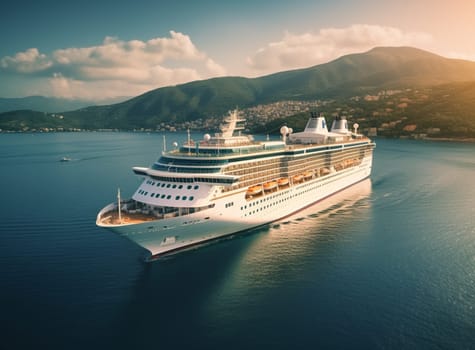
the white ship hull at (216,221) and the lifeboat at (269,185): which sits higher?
the lifeboat at (269,185)

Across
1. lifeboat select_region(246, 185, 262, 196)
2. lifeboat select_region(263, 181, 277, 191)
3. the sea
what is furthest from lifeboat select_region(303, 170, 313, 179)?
lifeboat select_region(246, 185, 262, 196)

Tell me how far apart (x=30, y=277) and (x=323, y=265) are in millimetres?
19950

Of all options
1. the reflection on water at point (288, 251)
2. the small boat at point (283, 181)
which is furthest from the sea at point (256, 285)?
the small boat at point (283, 181)

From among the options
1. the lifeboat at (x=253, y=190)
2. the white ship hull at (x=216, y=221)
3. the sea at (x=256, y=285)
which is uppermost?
the lifeboat at (x=253, y=190)

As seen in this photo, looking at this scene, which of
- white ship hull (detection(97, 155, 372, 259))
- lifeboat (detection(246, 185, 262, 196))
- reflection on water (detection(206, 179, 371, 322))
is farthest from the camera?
lifeboat (detection(246, 185, 262, 196))

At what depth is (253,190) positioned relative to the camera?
1229 inches

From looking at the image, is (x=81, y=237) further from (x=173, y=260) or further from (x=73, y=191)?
(x=73, y=191)

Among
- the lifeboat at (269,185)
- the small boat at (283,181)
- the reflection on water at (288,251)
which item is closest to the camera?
the reflection on water at (288,251)

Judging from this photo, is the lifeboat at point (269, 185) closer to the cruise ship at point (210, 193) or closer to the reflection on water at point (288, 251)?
the cruise ship at point (210, 193)

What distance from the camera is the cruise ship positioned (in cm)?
2459

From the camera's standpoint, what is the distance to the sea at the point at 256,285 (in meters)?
17.1

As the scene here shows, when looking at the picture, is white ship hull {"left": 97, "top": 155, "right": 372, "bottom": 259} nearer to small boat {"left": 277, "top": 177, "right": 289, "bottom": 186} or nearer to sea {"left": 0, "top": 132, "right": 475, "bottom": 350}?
small boat {"left": 277, "top": 177, "right": 289, "bottom": 186}

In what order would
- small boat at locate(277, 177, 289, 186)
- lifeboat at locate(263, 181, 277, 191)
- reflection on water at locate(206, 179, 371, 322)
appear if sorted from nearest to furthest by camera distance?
reflection on water at locate(206, 179, 371, 322), lifeboat at locate(263, 181, 277, 191), small boat at locate(277, 177, 289, 186)

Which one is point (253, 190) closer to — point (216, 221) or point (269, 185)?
point (269, 185)
